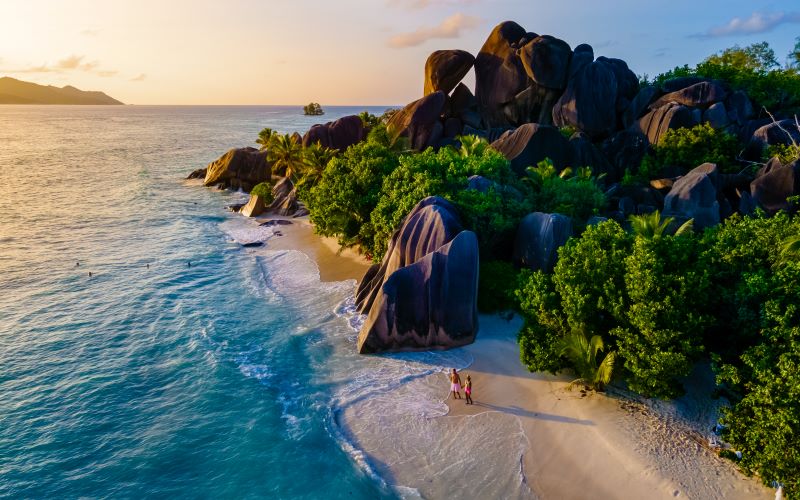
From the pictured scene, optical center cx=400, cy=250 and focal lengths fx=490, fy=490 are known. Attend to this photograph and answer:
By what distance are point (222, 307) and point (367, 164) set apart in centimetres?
1385

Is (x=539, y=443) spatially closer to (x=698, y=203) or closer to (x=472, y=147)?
(x=472, y=147)

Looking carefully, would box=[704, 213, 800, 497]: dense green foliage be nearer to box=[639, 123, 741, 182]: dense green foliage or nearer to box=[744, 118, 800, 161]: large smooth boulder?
box=[639, 123, 741, 182]: dense green foliage

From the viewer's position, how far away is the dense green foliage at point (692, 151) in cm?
4105

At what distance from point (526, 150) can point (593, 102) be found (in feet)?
55.5

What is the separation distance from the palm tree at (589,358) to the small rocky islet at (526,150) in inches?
214

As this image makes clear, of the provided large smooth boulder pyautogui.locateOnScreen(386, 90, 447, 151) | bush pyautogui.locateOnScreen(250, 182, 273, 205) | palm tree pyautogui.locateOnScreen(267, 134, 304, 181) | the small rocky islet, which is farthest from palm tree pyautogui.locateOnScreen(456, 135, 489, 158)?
bush pyautogui.locateOnScreen(250, 182, 273, 205)

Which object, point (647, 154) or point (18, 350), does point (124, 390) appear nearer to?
point (18, 350)

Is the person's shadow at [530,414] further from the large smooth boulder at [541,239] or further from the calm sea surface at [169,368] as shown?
the large smooth boulder at [541,239]

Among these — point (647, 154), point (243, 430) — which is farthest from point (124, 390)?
point (647, 154)

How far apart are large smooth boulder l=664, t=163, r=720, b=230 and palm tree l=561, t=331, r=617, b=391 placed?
18.8 m

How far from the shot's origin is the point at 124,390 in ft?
68.6

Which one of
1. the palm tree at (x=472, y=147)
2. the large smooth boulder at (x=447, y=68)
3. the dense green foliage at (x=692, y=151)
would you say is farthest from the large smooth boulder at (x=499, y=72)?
the palm tree at (x=472, y=147)

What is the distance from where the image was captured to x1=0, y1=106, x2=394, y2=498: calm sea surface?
15898 mm

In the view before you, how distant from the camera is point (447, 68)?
2295 inches
